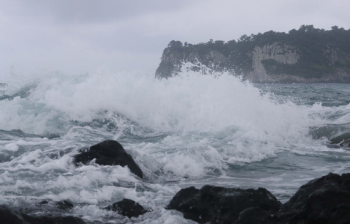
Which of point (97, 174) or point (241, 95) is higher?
point (241, 95)

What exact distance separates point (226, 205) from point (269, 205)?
473 mm

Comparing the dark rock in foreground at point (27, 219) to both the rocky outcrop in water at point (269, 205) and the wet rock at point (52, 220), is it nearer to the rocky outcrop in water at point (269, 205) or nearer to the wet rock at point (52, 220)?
the wet rock at point (52, 220)

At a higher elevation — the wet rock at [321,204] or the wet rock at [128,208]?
the wet rock at [321,204]

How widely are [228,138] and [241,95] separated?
4339 millimetres

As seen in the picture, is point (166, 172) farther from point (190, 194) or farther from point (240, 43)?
point (240, 43)

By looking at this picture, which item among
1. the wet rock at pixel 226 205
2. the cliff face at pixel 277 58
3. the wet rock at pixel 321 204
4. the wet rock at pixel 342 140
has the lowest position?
the wet rock at pixel 342 140

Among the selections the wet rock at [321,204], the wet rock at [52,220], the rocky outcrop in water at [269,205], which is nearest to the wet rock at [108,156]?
the rocky outcrop in water at [269,205]

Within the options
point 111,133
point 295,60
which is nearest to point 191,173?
point 111,133

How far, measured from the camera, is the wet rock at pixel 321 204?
3367 millimetres

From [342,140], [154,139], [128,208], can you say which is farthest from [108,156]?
[342,140]

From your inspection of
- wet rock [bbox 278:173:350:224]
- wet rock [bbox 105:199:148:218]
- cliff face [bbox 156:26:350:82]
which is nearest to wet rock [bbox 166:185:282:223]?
wet rock [bbox 278:173:350:224]

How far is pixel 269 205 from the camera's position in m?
4.11

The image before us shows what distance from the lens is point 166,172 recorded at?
7.22 meters

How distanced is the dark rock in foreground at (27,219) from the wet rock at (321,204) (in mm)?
2232
